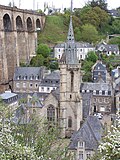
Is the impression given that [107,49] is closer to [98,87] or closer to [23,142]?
[98,87]

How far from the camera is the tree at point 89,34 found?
95750 millimetres

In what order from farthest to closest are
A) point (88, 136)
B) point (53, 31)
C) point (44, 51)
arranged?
point (53, 31) < point (44, 51) < point (88, 136)

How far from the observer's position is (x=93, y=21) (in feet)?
341

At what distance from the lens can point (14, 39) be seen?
76.7 m

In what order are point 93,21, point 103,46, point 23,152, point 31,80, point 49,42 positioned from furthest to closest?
point 93,21 → point 49,42 → point 103,46 → point 31,80 → point 23,152

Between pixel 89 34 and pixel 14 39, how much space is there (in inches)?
978

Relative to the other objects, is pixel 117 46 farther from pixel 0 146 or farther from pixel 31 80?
pixel 0 146

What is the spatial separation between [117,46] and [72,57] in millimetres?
48591

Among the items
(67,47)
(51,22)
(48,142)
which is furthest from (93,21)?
(48,142)

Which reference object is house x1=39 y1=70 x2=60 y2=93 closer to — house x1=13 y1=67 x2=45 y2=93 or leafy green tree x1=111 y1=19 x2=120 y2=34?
house x1=13 y1=67 x2=45 y2=93

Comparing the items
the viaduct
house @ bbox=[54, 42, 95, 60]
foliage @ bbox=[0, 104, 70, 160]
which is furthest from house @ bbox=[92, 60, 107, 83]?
foliage @ bbox=[0, 104, 70, 160]

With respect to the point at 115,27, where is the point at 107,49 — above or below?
below

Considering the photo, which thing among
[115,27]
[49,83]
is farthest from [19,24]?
[115,27]

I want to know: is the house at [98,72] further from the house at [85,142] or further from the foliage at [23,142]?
the foliage at [23,142]
